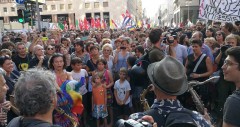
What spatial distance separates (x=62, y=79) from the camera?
4.57 meters

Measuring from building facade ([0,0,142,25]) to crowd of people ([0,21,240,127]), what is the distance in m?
62.3

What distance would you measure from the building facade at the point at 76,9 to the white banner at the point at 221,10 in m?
60.7

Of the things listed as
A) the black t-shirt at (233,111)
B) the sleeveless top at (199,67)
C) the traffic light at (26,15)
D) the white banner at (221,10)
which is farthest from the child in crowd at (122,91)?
the traffic light at (26,15)

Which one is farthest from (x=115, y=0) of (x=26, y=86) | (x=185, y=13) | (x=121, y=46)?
(x=26, y=86)

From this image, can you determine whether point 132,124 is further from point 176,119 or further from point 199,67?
point 199,67

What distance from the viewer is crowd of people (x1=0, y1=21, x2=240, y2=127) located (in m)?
1.89

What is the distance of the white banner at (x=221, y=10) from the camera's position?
7105 mm

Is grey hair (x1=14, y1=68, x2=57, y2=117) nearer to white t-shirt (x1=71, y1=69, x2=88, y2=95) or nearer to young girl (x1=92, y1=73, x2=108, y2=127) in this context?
white t-shirt (x1=71, y1=69, x2=88, y2=95)

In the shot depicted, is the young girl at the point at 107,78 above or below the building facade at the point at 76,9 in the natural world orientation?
below

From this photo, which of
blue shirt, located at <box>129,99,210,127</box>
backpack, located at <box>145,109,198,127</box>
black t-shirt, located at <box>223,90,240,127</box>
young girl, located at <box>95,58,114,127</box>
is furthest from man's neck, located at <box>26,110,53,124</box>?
young girl, located at <box>95,58,114,127</box>

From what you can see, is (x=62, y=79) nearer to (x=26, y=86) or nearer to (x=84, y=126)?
(x=84, y=126)

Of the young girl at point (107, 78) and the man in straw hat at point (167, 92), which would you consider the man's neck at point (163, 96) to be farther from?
the young girl at point (107, 78)

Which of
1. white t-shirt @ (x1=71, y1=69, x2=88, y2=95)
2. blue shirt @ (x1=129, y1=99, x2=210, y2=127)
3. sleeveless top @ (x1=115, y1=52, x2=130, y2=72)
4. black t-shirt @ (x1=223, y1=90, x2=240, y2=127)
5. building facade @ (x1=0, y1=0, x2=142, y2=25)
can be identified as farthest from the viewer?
building facade @ (x1=0, y1=0, x2=142, y2=25)

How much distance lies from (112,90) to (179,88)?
4454mm
